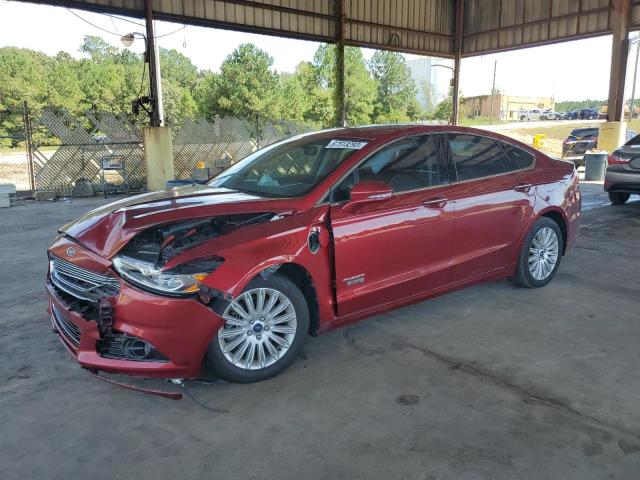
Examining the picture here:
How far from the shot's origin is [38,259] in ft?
21.8

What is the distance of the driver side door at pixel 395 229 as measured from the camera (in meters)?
3.57

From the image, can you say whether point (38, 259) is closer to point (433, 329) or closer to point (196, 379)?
point (196, 379)

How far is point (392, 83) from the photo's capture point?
55.3 meters

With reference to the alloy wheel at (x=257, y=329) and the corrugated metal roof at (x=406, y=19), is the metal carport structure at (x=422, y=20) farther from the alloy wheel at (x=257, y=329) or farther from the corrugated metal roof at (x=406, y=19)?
the alloy wheel at (x=257, y=329)

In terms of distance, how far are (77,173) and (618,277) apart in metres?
12.2

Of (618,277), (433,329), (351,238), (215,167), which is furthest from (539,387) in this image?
(215,167)

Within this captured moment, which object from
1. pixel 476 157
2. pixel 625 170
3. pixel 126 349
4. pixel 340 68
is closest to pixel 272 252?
pixel 126 349

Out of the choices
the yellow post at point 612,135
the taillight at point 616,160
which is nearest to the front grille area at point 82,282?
the taillight at point 616,160

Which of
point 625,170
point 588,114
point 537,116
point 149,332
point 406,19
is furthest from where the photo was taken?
point 537,116

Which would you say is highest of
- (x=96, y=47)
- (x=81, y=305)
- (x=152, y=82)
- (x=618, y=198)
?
(x=96, y=47)

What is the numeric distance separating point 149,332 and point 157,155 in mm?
11216

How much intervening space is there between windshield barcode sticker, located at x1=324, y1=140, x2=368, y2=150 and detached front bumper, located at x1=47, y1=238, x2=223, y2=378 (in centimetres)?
167

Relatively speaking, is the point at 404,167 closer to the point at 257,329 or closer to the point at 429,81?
the point at 257,329

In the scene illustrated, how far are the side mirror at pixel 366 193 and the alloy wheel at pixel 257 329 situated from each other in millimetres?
794
